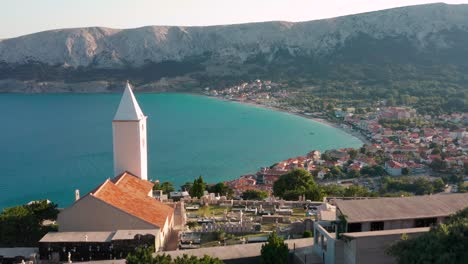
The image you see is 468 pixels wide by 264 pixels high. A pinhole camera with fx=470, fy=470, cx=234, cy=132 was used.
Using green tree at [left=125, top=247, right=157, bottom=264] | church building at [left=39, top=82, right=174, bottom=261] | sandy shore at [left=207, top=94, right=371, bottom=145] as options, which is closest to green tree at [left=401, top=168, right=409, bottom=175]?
sandy shore at [left=207, top=94, right=371, bottom=145]

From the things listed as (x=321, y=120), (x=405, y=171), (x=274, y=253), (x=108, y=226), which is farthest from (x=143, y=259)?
(x=321, y=120)

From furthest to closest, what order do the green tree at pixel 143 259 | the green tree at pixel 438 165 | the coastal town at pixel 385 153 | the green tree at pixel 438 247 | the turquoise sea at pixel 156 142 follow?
the turquoise sea at pixel 156 142 → the green tree at pixel 438 165 → the coastal town at pixel 385 153 → the green tree at pixel 143 259 → the green tree at pixel 438 247

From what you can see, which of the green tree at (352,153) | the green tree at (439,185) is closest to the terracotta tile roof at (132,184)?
the green tree at (439,185)

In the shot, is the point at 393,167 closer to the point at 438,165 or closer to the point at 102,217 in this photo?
the point at 438,165

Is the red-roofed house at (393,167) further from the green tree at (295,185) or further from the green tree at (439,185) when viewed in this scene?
the green tree at (295,185)

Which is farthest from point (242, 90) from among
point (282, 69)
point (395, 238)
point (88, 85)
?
point (395, 238)

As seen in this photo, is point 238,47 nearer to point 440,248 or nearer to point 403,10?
point 403,10
